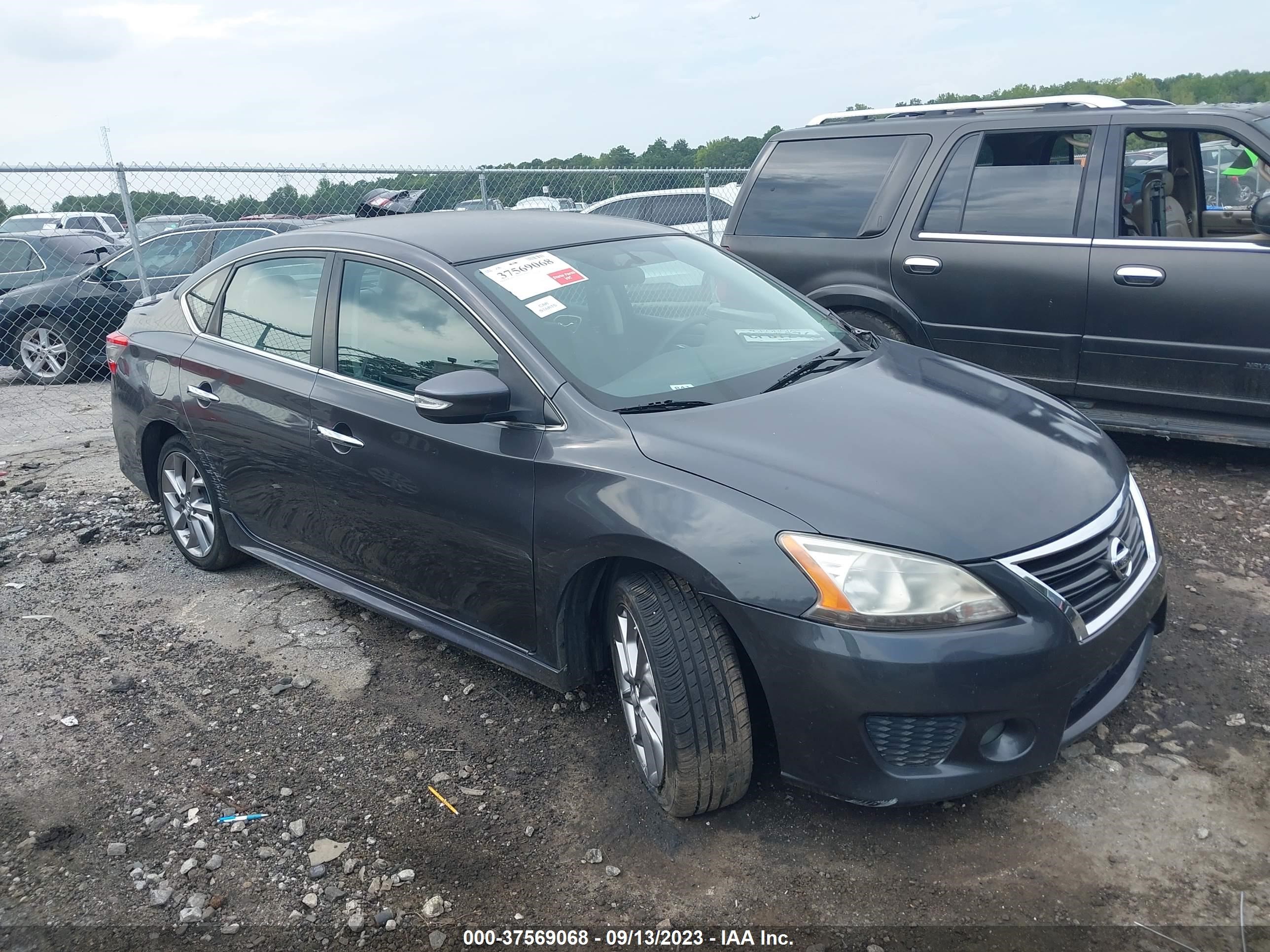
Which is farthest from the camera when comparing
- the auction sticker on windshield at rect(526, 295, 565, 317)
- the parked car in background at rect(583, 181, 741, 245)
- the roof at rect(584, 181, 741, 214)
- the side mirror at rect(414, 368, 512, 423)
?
the parked car in background at rect(583, 181, 741, 245)

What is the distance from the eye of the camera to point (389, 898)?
265 centimetres

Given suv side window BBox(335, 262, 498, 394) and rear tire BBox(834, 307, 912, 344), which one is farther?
rear tire BBox(834, 307, 912, 344)

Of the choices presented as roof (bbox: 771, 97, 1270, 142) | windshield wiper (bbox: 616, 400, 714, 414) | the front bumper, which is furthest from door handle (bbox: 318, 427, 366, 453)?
roof (bbox: 771, 97, 1270, 142)

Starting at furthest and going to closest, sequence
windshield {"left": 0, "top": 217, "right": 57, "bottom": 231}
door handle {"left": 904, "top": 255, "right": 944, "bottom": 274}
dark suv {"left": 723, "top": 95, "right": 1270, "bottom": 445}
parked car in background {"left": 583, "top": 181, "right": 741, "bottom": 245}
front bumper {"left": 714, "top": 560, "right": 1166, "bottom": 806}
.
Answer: parked car in background {"left": 583, "top": 181, "right": 741, "bottom": 245} → windshield {"left": 0, "top": 217, "right": 57, "bottom": 231} → door handle {"left": 904, "top": 255, "right": 944, "bottom": 274} → dark suv {"left": 723, "top": 95, "right": 1270, "bottom": 445} → front bumper {"left": 714, "top": 560, "right": 1166, "bottom": 806}

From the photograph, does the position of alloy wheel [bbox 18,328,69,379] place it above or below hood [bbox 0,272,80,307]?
below

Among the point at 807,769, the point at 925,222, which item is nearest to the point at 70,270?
the point at 925,222

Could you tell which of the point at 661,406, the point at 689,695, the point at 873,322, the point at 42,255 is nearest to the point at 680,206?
the point at 42,255

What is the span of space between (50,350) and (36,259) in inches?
45.8

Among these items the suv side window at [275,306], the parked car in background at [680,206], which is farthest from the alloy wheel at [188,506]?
the parked car in background at [680,206]

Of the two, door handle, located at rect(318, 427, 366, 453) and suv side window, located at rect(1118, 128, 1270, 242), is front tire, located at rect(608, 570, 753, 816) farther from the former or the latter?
suv side window, located at rect(1118, 128, 1270, 242)

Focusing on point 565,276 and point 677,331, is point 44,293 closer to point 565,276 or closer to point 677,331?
point 565,276

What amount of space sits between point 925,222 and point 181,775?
457cm

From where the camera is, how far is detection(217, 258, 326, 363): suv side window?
153 inches

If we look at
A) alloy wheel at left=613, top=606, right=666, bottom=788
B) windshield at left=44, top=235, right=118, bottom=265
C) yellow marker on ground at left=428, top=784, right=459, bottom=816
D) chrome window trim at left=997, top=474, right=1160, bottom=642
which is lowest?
yellow marker on ground at left=428, top=784, right=459, bottom=816
